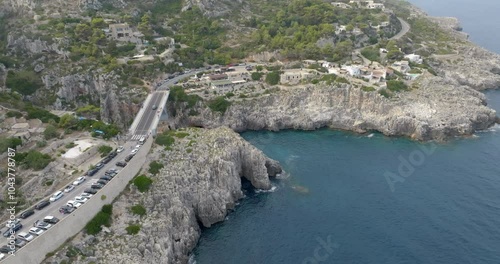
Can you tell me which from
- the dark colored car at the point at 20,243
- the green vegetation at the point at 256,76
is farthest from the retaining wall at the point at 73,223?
the green vegetation at the point at 256,76

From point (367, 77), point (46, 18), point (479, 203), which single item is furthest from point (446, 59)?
point (46, 18)

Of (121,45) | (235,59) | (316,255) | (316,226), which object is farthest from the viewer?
(235,59)

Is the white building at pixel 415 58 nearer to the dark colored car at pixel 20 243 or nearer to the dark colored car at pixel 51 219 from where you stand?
the dark colored car at pixel 51 219

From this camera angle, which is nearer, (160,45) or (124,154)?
(124,154)

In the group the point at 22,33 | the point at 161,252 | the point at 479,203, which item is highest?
the point at 22,33

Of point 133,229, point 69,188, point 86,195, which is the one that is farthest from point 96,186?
point 133,229

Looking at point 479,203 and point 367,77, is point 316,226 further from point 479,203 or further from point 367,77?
point 367,77

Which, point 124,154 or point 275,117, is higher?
point 124,154

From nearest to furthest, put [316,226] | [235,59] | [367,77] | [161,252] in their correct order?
[161,252]
[316,226]
[367,77]
[235,59]
